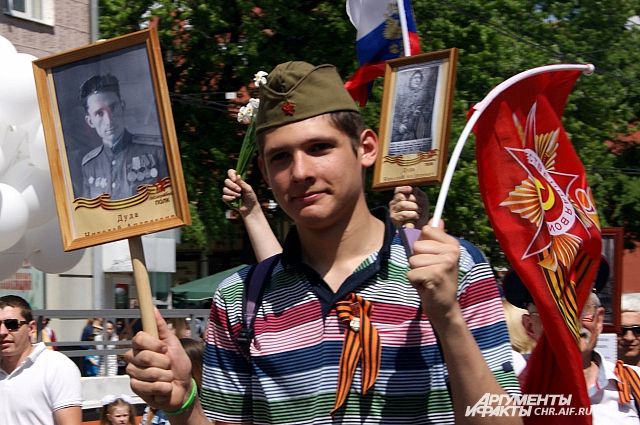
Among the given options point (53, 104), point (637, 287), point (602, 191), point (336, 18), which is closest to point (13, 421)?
point (53, 104)

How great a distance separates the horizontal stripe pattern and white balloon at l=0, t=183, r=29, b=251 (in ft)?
11.4

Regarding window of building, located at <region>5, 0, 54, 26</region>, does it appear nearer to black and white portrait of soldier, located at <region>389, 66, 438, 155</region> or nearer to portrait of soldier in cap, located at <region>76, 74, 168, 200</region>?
black and white portrait of soldier, located at <region>389, 66, 438, 155</region>

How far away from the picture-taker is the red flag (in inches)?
157

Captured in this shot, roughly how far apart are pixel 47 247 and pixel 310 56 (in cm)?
1288

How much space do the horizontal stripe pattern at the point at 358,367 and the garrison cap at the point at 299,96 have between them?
1.14ft

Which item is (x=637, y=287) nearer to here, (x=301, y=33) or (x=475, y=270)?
(x=301, y=33)

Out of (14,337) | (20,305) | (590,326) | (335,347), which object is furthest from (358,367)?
(20,305)

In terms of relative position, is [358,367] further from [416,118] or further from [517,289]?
[517,289]

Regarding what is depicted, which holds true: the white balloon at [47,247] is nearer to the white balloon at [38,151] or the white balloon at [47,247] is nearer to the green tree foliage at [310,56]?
the white balloon at [38,151]

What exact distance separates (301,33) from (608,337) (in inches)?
505

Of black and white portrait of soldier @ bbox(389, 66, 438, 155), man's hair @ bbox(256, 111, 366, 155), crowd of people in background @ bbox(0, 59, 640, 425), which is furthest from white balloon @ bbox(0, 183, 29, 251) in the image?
man's hair @ bbox(256, 111, 366, 155)

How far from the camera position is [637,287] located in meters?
36.5

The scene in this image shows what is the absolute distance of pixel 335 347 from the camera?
A: 103 inches

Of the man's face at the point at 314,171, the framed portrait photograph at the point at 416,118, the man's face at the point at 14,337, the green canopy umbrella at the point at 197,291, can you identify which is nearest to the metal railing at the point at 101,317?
the man's face at the point at 14,337
